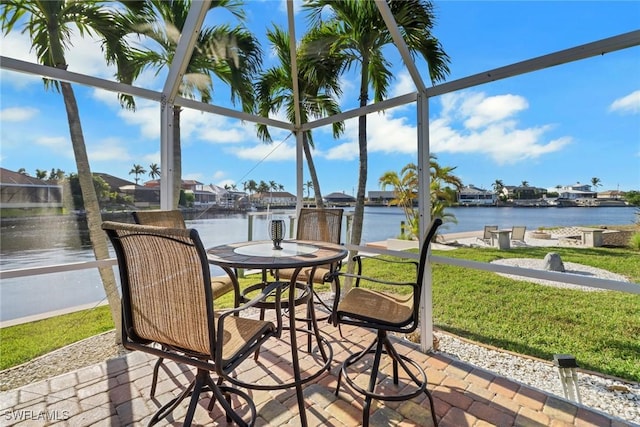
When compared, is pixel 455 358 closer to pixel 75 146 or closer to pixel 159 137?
pixel 159 137

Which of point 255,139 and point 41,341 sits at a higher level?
point 255,139

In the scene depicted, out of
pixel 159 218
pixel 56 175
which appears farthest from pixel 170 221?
pixel 56 175

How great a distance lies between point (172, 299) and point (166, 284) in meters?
0.07

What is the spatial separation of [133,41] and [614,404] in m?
5.03

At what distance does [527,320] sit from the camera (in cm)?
384

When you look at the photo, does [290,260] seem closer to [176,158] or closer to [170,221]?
[170,221]

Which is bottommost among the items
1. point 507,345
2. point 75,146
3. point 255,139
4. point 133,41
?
point 507,345

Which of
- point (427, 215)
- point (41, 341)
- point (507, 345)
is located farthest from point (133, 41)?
point (507, 345)

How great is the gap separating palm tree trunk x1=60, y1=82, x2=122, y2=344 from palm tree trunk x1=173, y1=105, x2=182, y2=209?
722 mm

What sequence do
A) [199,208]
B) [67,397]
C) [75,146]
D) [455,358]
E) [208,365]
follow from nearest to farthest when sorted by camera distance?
[208,365] → [67,397] → [455,358] → [75,146] → [199,208]

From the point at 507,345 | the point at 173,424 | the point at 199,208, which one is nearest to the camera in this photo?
the point at 173,424

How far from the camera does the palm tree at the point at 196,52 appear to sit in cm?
301

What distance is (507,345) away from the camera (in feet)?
10.4

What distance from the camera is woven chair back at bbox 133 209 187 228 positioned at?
96.0 inches
